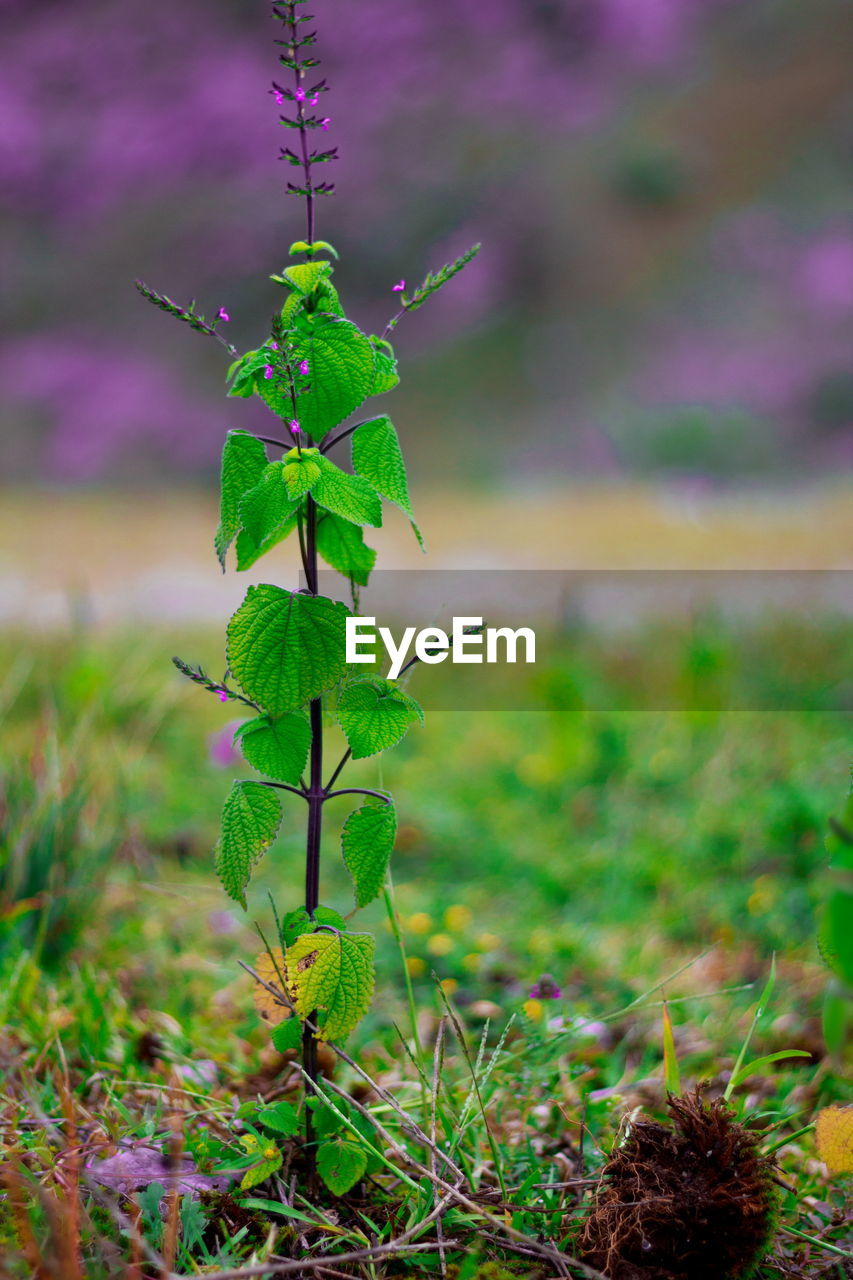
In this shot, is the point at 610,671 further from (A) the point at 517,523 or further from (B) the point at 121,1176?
(B) the point at 121,1176

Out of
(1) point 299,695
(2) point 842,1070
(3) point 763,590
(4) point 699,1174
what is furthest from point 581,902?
(3) point 763,590

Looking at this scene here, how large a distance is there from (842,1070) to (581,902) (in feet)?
2.64

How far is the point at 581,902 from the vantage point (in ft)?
7.65

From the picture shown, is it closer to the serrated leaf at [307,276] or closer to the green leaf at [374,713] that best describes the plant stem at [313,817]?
the green leaf at [374,713]

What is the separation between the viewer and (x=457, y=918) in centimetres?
212

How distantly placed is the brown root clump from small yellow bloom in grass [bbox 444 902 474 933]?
3.56ft

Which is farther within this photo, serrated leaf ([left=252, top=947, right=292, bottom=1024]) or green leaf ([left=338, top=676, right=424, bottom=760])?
serrated leaf ([left=252, top=947, right=292, bottom=1024])

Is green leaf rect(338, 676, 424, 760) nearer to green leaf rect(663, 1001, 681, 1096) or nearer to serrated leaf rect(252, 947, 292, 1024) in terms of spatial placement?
serrated leaf rect(252, 947, 292, 1024)

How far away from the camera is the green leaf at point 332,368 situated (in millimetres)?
957

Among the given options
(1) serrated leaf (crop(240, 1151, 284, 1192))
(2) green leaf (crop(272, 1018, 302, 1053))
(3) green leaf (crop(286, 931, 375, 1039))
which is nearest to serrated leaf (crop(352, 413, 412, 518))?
(3) green leaf (crop(286, 931, 375, 1039))

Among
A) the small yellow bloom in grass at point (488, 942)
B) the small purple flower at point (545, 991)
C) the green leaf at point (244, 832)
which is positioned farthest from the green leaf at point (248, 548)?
the small yellow bloom in grass at point (488, 942)

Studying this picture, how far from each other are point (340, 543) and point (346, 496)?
13 centimetres

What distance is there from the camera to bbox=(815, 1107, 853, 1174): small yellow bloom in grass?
3.26 feet

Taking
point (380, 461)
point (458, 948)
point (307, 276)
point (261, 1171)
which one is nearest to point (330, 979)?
point (261, 1171)
